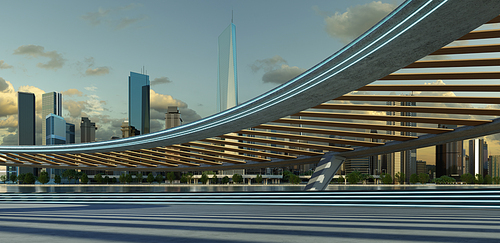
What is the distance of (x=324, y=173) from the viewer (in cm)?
2258

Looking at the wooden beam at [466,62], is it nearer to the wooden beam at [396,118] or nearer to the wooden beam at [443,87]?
the wooden beam at [443,87]

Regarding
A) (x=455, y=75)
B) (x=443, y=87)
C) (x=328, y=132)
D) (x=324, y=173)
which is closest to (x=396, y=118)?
(x=443, y=87)

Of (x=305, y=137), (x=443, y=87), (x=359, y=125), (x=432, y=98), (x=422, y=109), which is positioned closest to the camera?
(x=443, y=87)

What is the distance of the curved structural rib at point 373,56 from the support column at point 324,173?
676 cm

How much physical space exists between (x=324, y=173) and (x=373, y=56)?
13.2 meters

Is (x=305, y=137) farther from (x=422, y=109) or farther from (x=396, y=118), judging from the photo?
(x=422, y=109)

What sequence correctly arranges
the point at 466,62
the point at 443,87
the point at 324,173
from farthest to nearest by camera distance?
the point at 324,173
the point at 443,87
the point at 466,62

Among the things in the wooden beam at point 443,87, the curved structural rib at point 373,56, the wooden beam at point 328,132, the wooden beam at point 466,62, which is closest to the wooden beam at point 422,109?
the wooden beam at point 443,87

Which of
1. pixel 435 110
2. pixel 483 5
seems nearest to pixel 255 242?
pixel 483 5

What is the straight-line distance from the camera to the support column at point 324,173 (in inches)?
866

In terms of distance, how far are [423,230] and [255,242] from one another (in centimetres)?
304

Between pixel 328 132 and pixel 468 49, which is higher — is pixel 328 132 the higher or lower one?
the lower one

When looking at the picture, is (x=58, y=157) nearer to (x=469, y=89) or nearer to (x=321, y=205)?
(x=321, y=205)

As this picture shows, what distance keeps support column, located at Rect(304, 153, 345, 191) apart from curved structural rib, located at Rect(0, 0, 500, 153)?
22.2 ft
